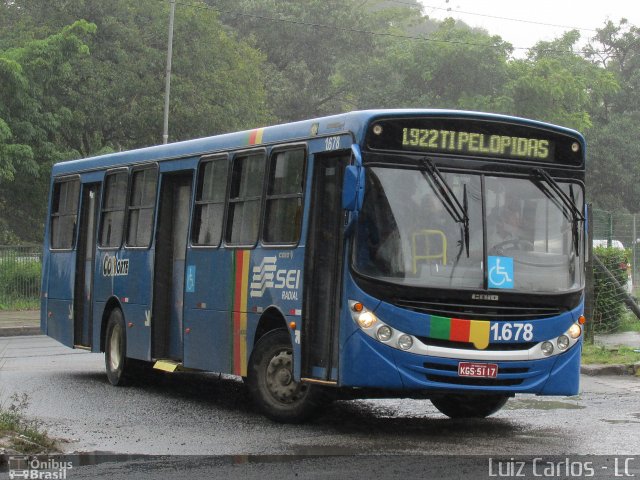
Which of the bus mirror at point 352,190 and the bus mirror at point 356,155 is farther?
the bus mirror at point 356,155

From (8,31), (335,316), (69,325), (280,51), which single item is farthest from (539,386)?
(280,51)

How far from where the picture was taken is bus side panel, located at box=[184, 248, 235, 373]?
41.1 ft

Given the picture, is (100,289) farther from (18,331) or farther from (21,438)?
(18,331)

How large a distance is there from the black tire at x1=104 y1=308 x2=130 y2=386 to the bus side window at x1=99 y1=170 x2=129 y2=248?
950mm

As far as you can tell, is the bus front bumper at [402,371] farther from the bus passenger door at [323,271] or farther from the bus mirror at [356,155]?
the bus mirror at [356,155]

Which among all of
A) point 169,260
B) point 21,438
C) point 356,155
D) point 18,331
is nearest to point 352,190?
point 356,155

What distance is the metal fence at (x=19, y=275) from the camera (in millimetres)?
31547

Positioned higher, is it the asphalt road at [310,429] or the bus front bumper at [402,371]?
the bus front bumper at [402,371]

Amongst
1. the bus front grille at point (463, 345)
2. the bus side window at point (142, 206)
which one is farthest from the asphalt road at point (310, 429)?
the bus side window at point (142, 206)

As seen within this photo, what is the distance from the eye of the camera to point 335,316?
10.5 metres

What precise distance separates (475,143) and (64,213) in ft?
27.6

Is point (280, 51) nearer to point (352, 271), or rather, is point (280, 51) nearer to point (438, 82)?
point (438, 82)

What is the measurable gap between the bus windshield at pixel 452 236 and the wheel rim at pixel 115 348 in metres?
5.88

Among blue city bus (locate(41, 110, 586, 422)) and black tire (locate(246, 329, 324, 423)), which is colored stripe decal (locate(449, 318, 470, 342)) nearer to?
blue city bus (locate(41, 110, 586, 422))
